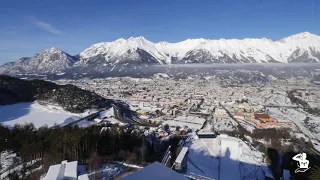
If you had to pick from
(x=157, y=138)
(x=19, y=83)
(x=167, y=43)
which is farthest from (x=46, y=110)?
(x=167, y=43)

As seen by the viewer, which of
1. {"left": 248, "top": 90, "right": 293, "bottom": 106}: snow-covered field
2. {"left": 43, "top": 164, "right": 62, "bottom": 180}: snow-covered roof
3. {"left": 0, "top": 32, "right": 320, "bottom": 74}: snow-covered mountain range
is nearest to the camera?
{"left": 43, "top": 164, "right": 62, "bottom": 180}: snow-covered roof

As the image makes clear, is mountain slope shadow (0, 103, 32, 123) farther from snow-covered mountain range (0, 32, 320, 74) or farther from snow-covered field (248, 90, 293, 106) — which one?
snow-covered mountain range (0, 32, 320, 74)

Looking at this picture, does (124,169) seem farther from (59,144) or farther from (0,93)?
(0,93)

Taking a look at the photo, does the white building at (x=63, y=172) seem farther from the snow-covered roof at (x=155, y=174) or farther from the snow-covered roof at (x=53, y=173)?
the snow-covered roof at (x=155, y=174)

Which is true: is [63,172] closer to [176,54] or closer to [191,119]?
[191,119]

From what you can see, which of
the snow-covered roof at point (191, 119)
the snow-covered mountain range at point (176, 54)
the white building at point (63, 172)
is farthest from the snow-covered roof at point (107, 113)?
the snow-covered mountain range at point (176, 54)

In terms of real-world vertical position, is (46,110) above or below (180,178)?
below

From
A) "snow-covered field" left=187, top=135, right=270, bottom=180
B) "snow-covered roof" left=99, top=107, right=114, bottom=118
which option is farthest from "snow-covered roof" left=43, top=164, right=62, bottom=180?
"snow-covered roof" left=99, top=107, right=114, bottom=118
